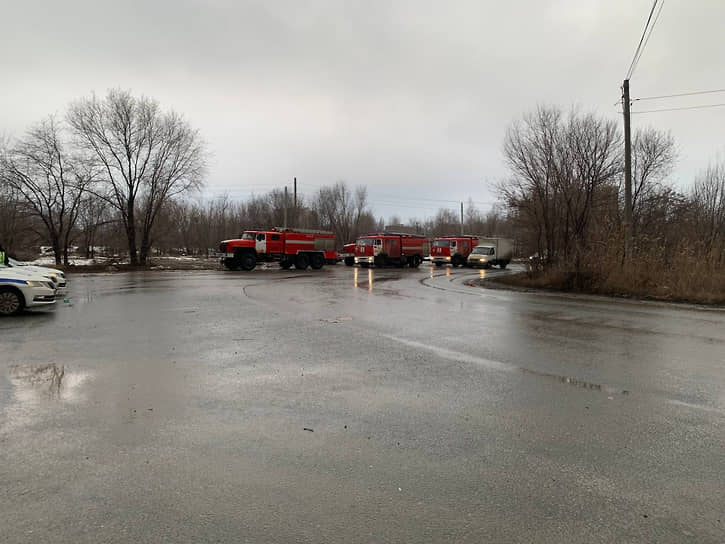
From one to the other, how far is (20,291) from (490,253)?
3633 cm

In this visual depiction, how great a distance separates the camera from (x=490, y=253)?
134 ft

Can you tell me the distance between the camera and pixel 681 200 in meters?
29.2

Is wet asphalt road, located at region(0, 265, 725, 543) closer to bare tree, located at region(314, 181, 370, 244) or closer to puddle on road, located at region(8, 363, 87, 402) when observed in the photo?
puddle on road, located at region(8, 363, 87, 402)

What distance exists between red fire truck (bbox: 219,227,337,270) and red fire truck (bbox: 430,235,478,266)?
12.6 m

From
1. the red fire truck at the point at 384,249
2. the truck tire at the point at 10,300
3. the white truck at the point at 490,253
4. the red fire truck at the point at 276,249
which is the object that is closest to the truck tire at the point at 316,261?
the red fire truck at the point at 276,249

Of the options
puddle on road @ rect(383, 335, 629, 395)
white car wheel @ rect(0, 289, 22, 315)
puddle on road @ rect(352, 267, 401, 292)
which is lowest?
puddle on road @ rect(383, 335, 629, 395)

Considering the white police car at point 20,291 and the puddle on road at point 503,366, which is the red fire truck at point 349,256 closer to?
the white police car at point 20,291

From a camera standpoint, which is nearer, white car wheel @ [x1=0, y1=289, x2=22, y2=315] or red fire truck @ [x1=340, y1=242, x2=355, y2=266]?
white car wheel @ [x1=0, y1=289, x2=22, y2=315]

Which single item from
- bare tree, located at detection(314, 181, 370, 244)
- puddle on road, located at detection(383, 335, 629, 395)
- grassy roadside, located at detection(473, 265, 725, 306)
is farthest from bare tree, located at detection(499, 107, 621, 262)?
bare tree, located at detection(314, 181, 370, 244)

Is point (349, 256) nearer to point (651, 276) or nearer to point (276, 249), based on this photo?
point (276, 249)

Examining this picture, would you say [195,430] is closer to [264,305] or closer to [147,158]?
[264,305]

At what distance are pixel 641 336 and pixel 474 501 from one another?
24.4 feet

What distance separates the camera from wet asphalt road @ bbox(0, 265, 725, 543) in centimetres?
273

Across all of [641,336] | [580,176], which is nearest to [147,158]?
[580,176]
